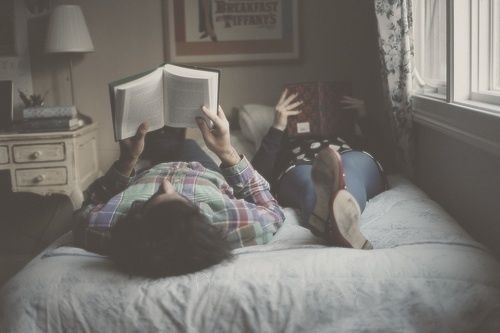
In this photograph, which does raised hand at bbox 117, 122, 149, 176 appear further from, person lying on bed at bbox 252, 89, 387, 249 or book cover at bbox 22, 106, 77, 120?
book cover at bbox 22, 106, 77, 120

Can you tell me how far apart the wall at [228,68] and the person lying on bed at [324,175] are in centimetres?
61

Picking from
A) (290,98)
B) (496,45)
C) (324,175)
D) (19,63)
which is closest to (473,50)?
(496,45)

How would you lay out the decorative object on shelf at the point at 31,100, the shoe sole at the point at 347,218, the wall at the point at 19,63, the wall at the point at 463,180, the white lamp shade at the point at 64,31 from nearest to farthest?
1. the shoe sole at the point at 347,218
2. the wall at the point at 463,180
3. the white lamp shade at the point at 64,31
4. the decorative object on shelf at the point at 31,100
5. the wall at the point at 19,63

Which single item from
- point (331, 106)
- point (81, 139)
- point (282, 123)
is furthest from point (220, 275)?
point (81, 139)

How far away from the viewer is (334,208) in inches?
56.6

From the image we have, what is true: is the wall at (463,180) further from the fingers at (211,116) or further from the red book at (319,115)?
the fingers at (211,116)

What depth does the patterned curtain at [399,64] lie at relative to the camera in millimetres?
2309

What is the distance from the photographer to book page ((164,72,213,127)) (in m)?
1.71

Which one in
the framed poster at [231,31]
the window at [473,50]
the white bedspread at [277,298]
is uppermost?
the framed poster at [231,31]

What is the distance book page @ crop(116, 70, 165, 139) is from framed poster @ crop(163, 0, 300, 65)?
1514 millimetres

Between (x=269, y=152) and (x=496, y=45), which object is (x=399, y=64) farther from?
(x=269, y=152)

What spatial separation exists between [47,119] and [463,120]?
2.04 meters

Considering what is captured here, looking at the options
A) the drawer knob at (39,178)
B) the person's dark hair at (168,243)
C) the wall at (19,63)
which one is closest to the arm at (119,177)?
the person's dark hair at (168,243)

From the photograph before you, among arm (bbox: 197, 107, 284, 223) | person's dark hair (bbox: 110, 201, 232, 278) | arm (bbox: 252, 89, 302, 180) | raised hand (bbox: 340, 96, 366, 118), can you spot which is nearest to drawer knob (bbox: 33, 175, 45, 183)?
arm (bbox: 252, 89, 302, 180)
